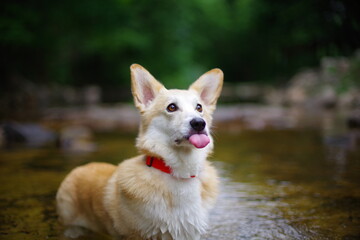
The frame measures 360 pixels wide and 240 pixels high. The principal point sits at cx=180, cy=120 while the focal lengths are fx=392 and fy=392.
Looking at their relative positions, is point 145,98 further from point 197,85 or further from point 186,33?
point 186,33

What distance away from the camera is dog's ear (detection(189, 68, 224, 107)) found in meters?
3.76

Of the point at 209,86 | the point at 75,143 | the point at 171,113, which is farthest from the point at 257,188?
the point at 75,143

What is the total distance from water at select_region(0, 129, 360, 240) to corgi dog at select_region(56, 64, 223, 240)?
1.84ft

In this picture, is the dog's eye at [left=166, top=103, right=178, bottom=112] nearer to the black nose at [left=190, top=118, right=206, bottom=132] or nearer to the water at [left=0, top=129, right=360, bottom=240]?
the black nose at [left=190, top=118, right=206, bottom=132]

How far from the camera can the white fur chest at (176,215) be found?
3.16m

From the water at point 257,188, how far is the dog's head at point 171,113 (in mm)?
1131

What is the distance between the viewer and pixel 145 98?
144 inches

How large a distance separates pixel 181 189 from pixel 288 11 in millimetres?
5756

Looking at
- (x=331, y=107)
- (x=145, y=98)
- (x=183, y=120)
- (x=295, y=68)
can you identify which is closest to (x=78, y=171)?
(x=145, y=98)

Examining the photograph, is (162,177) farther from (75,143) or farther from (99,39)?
(99,39)

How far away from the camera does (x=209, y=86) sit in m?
3.84

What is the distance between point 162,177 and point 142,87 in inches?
34.0

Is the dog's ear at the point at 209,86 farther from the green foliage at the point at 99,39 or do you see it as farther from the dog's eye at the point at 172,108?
the green foliage at the point at 99,39

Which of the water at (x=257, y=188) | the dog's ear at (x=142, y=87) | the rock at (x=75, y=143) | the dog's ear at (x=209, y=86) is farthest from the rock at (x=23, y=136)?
the dog's ear at (x=209, y=86)
